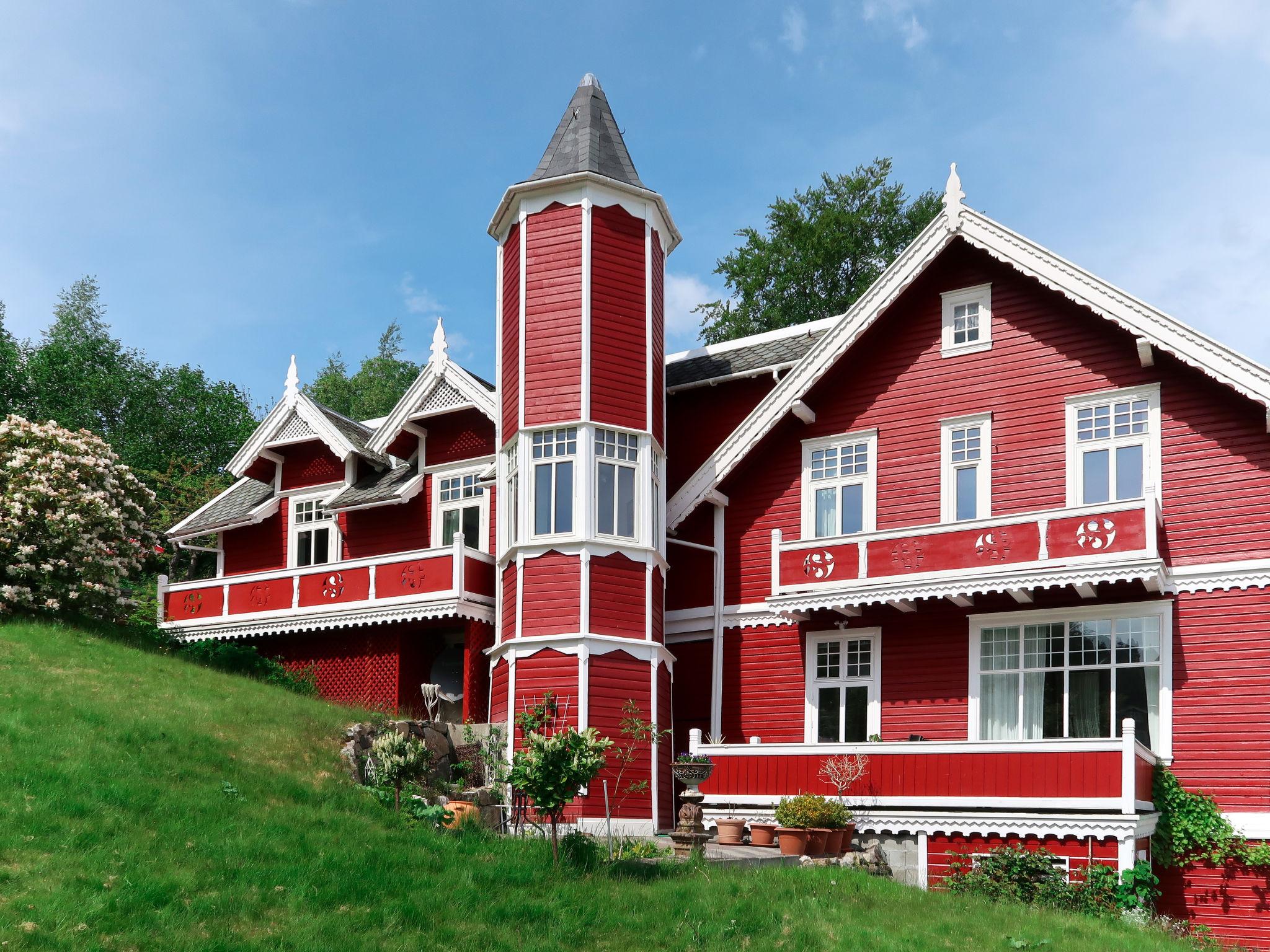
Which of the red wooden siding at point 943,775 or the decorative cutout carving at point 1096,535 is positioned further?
the decorative cutout carving at point 1096,535

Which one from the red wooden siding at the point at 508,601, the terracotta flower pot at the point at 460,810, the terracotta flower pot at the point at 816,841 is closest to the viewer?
the terracotta flower pot at the point at 460,810

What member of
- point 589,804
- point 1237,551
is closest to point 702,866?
point 589,804

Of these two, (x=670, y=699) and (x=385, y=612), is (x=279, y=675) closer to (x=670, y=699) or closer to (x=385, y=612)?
(x=385, y=612)

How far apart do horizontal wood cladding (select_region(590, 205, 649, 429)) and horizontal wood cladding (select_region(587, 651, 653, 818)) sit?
4467 mm

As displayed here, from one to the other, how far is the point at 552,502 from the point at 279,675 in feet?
28.2

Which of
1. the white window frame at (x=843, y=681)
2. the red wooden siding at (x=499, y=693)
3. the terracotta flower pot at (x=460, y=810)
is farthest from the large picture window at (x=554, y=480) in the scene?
the terracotta flower pot at (x=460, y=810)

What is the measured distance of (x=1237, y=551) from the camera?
20.5m

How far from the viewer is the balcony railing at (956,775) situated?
1877 centimetres

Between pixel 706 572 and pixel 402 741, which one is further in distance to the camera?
pixel 706 572

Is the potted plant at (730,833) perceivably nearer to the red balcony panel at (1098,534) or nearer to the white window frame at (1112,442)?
the red balcony panel at (1098,534)

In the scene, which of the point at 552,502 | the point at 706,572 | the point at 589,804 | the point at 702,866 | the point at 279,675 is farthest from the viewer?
the point at 279,675

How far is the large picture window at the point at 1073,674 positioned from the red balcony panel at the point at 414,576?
1033 centimetres

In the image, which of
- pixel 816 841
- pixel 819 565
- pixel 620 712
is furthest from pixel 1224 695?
pixel 620 712

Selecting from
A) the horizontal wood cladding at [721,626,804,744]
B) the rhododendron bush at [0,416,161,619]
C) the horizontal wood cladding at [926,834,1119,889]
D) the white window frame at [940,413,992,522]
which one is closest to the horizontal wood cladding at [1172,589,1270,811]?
the horizontal wood cladding at [926,834,1119,889]
